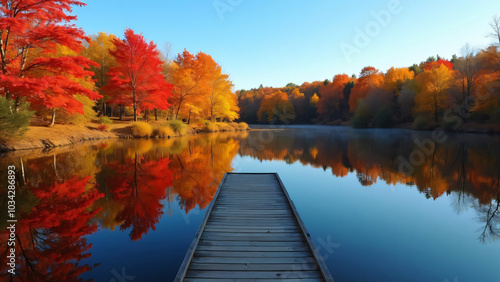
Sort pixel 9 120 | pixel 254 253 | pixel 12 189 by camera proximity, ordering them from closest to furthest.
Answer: pixel 254 253, pixel 12 189, pixel 9 120

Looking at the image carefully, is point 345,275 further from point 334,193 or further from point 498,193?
point 498,193

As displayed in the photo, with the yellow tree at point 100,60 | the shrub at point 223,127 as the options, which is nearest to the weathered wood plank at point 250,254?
the yellow tree at point 100,60

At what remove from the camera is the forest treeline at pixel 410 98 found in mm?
31558

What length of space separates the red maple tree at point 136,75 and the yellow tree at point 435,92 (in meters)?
36.0

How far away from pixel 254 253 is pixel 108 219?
3921 millimetres

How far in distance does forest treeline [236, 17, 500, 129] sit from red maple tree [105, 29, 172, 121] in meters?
36.6

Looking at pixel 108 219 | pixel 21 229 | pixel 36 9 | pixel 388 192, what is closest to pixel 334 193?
pixel 388 192

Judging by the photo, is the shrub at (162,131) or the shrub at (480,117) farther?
the shrub at (480,117)

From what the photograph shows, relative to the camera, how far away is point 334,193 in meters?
8.45

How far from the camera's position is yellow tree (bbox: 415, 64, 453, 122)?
1419 inches

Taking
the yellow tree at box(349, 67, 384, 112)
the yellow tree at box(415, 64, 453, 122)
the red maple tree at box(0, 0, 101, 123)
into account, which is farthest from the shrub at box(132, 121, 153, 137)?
the yellow tree at box(349, 67, 384, 112)

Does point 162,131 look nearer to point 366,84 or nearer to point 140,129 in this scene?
point 140,129

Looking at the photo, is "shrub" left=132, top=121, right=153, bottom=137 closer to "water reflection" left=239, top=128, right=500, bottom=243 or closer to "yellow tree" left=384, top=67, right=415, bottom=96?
"water reflection" left=239, top=128, right=500, bottom=243

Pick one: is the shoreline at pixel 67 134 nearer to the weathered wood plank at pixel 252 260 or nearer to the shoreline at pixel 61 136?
the shoreline at pixel 61 136
